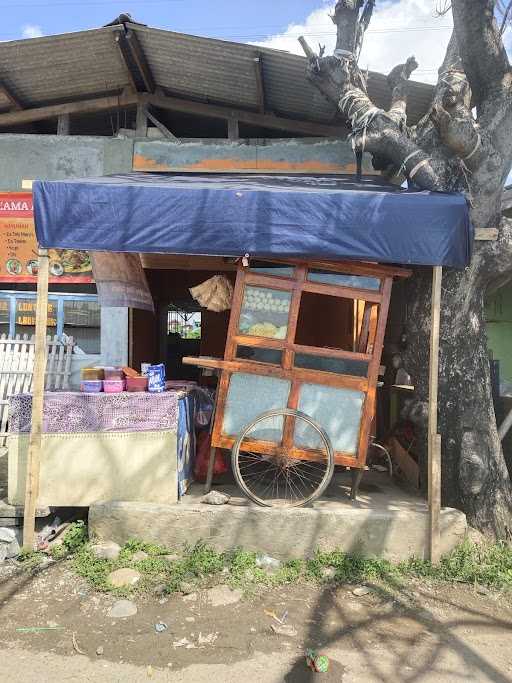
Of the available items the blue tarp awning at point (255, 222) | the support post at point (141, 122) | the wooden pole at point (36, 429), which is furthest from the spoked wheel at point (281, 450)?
the support post at point (141, 122)

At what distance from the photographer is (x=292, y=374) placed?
4.54m

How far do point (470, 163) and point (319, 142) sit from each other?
276 cm

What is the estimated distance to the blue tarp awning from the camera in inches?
159

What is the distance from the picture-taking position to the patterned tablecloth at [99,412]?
440cm

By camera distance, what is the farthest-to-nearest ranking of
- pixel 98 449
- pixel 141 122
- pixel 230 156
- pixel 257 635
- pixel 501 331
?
pixel 501 331 < pixel 141 122 < pixel 230 156 < pixel 98 449 < pixel 257 635

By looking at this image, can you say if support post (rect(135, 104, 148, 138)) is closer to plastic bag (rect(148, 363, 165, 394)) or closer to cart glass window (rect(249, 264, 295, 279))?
cart glass window (rect(249, 264, 295, 279))

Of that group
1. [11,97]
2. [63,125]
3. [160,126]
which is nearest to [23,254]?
[63,125]

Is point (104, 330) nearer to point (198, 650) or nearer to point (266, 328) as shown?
point (266, 328)

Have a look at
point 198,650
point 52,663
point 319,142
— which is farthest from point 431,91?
point 52,663

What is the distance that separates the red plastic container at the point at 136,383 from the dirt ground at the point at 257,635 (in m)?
1.57

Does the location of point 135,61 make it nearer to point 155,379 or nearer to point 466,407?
point 155,379

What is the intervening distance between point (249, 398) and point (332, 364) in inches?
32.1

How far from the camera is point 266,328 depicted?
4.59 meters

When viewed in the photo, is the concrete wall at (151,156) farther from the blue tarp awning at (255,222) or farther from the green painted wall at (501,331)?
the green painted wall at (501,331)
